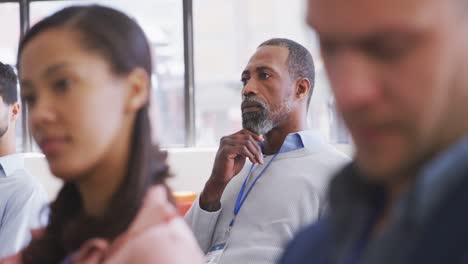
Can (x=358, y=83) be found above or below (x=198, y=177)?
above

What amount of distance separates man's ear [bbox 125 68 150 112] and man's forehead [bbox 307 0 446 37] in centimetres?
53

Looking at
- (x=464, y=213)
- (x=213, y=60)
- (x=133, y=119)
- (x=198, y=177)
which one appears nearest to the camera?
(x=464, y=213)

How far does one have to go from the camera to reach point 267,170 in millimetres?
2537

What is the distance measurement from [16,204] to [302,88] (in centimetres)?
130

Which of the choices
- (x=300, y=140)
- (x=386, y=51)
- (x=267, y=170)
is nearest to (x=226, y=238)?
(x=267, y=170)

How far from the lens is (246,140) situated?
8.38 feet

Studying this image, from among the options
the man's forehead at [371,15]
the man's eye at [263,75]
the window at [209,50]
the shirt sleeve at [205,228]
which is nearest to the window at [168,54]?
the window at [209,50]

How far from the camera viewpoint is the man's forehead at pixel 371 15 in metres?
0.58

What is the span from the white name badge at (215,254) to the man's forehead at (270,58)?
81cm

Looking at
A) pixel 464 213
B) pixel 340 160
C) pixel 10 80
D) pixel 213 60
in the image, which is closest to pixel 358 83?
pixel 464 213

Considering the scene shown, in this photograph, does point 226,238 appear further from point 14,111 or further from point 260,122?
point 14,111

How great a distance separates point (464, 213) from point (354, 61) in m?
0.17

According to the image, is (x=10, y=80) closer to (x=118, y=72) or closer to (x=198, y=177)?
(x=118, y=72)

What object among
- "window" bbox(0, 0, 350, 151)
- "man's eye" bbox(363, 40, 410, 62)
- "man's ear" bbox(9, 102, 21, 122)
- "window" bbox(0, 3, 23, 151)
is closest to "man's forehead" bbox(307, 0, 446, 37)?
"man's eye" bbox(363, 40, 410, 62)
